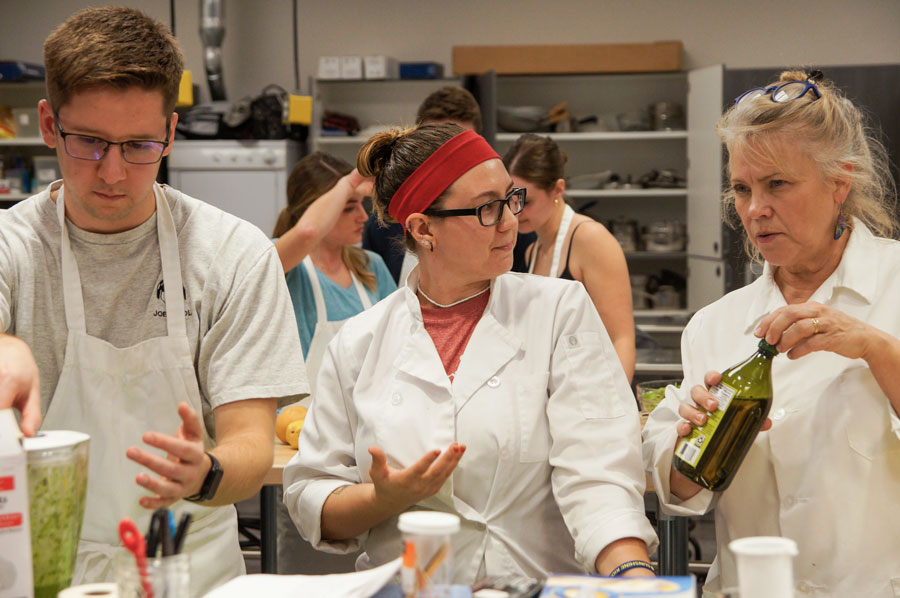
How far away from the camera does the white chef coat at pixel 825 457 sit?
1.67 m

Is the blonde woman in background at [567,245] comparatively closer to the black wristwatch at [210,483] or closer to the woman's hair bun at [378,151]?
the woman's hair bun at [378,151]

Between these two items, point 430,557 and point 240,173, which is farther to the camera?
point 240,173

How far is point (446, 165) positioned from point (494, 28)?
6058mm

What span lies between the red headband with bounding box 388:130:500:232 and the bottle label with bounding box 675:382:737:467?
0.64 metres

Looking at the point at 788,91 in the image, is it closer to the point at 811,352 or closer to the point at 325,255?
the point at 811,352

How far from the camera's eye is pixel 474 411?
1.77 metres

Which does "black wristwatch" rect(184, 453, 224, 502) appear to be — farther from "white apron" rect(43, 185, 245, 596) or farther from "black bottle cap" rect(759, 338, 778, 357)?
"black bottle cap" rect(759, 338, 778, 357)

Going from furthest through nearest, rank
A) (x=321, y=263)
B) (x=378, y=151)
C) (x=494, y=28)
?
1. (x=494, y=28)
2. (x=321, y=263)
3. (x=378, y=151)

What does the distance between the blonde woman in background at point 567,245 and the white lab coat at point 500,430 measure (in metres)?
1.25

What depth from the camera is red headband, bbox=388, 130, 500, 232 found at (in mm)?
1901

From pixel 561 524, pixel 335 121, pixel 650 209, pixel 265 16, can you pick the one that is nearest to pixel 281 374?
pixel 561 524

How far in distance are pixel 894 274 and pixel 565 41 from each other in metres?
6.15

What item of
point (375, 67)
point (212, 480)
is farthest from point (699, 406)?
point (375, 67)

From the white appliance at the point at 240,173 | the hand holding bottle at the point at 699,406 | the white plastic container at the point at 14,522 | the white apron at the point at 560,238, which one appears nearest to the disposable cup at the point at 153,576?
the white plastic container at the point at 14,522
